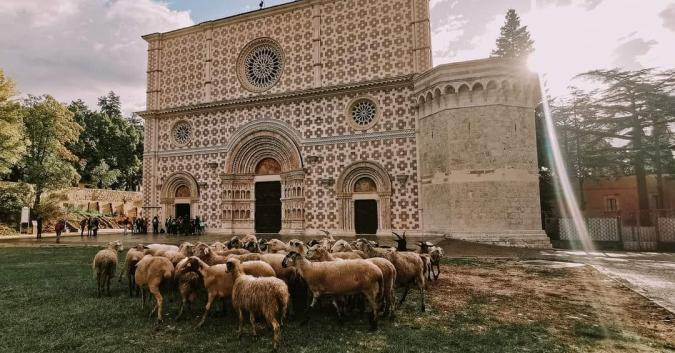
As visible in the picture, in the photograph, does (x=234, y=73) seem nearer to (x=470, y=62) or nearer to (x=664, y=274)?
(x=470, y=62)

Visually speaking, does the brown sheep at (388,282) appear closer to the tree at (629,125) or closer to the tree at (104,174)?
the tree at (629,125)

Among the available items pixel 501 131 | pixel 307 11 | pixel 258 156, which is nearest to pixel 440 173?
pixel 501 131

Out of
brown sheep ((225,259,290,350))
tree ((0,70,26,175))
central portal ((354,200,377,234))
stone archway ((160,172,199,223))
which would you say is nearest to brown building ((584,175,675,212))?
central portal ((354,200,377,234))

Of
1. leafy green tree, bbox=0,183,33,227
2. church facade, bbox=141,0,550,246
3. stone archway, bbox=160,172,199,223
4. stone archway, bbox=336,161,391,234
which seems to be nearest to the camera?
→ church facade, bbox=141,0,550,246

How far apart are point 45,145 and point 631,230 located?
1725 inches

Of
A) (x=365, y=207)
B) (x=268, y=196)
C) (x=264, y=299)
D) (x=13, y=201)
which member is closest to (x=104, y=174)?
(x=13, y=201)

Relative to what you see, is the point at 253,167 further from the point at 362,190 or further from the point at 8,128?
the point at 8,128

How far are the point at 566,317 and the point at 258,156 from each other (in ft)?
74.0

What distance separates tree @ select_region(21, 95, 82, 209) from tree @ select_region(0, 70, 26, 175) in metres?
3.63

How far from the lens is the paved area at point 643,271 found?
8.26 m

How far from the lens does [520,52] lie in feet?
102

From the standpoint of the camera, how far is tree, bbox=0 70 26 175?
25750mm

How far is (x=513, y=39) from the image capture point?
32062 mm

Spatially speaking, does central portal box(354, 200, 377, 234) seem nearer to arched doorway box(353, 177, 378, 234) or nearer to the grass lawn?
arched doorway box(353, 177, 378, 234)
